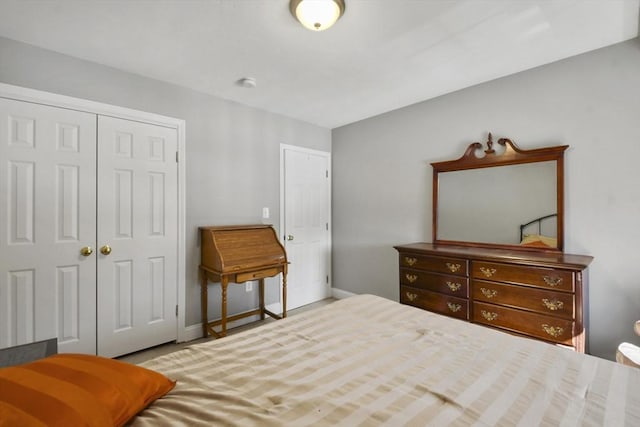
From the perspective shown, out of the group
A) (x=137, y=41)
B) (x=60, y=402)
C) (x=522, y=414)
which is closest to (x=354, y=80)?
(x=137, y=41)

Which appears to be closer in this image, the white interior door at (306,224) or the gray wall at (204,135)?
the gray wall at (204,135)

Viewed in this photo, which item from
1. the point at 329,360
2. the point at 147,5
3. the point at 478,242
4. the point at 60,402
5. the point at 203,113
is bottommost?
the point at 329,360

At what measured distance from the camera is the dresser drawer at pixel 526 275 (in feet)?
6.40

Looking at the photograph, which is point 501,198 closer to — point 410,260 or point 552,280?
point 552,280

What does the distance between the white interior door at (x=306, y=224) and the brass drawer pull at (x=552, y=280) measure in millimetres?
2620

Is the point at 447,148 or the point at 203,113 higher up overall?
the point at 203,113

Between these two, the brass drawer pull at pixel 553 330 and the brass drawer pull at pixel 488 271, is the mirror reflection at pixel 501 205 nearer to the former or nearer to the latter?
the brass drawer pull at pixel 488 271

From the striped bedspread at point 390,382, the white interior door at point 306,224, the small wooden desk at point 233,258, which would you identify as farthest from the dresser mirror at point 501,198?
the small wooden desk at point 233,258

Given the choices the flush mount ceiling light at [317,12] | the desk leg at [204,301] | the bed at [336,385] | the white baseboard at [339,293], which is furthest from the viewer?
the white baseboard at [339,293]

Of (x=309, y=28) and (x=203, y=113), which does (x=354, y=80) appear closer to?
(x=309, y=28)

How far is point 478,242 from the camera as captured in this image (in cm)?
279

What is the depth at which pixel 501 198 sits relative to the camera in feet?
8.73

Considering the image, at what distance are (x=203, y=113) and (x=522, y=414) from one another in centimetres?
326

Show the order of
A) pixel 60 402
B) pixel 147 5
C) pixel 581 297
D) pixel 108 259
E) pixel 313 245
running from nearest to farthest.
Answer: pixel 60 402 → pixel 147 5 → pixel 581 297 → pixel 108 259 → pixel 313 245
